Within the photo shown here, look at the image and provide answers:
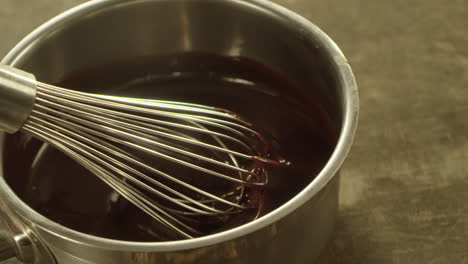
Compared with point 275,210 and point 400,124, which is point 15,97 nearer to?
point 275,210

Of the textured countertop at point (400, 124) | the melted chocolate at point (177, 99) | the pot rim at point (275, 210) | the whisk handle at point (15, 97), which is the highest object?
the whisk handle at point (15, 97)

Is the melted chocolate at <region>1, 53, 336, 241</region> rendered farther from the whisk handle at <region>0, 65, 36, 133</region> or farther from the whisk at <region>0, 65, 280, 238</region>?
the whisk handle at <region>0, 65, 36, 133</region>

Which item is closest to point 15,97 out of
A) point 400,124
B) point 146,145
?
point 146,145

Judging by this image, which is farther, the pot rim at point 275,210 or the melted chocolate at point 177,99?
the melted chocolate at point 177,99

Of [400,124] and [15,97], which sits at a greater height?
[15,97]

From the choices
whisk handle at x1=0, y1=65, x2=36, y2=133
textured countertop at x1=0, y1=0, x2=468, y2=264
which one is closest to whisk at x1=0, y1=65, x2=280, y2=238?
whisk handle at x1=0, y1=65, x2=36, y2=133

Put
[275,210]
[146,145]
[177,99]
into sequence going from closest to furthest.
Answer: [275,210] → [146,145] → [177,99]

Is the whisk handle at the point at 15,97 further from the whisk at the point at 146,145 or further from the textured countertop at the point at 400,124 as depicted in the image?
the textured countertop at the point at 400,124


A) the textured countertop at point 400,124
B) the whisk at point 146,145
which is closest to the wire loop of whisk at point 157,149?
the whisk at point 146,145
